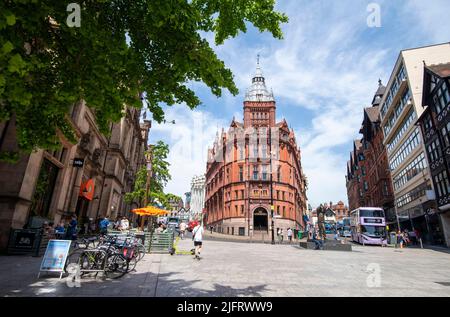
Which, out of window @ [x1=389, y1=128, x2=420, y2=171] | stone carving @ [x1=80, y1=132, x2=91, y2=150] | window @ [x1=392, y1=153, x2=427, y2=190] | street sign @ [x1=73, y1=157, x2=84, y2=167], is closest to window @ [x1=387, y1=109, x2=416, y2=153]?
window @ [x1=389, y1=128, x2=420, y2=171]

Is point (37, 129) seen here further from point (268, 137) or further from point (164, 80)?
point (268, 137)

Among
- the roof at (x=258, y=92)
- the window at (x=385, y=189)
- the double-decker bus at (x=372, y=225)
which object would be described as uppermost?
the roof at (x=258, y=92)

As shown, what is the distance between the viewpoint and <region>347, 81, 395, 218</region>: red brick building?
46.2 metres

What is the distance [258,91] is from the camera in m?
69.8

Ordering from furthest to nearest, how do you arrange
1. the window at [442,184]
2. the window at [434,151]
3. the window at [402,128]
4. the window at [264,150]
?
the window at [264,150] → the window at [402,128] → the window at [434,151] → the window at [442,184]

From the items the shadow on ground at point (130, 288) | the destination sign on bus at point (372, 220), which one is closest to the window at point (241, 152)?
the destination sign on bus at point (372, 220)

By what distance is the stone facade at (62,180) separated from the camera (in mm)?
11195

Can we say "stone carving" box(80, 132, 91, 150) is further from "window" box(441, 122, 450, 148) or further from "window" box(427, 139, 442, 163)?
"window" box(427, 139, 442, 163)

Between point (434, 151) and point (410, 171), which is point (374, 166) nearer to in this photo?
point (410, 171)

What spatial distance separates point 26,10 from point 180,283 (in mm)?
6597

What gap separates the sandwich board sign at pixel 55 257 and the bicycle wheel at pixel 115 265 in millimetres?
1140

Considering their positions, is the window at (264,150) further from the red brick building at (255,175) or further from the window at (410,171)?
the window at (410,171)

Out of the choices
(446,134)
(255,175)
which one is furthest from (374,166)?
(446,134)
